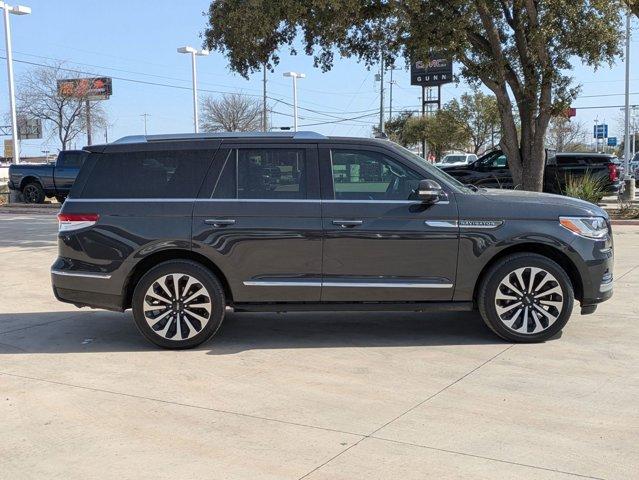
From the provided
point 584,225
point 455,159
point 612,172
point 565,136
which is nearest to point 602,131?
point 565,136

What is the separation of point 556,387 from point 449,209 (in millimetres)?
1812

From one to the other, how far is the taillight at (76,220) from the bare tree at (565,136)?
51555 mm

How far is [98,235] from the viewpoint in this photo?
621cm

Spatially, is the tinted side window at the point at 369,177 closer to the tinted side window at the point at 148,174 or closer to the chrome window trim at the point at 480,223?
the chrome window trim at the point at 480,223

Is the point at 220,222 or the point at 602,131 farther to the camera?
the point at 602,131

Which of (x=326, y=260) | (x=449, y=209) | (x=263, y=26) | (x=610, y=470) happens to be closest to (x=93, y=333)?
(x=326, y=260)

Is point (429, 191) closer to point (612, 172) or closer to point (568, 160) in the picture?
point (568, 160)

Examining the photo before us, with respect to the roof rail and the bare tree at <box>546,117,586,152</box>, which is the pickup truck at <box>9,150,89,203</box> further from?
the bare tree at <box>546,117,586,152</box>

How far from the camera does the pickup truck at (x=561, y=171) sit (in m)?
20.5

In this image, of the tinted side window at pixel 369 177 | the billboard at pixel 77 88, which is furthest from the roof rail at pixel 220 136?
the billboard at pixel 77 88

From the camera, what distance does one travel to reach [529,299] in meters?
6.07

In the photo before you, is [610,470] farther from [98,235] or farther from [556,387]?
[98,235]

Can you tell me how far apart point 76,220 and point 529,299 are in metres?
4.25

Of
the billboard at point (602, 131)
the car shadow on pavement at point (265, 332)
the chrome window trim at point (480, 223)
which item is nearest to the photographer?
the chrome window trim at point (480, 223)
